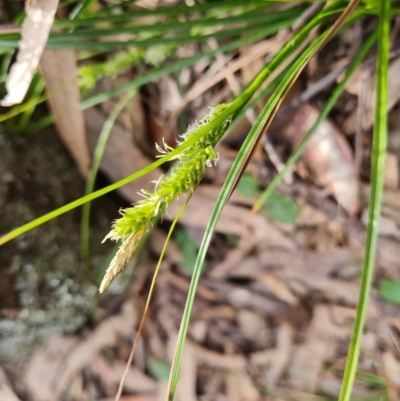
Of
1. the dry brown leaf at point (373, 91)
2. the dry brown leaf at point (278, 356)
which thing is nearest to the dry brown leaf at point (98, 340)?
the dry brown leaf at point (278, 356)

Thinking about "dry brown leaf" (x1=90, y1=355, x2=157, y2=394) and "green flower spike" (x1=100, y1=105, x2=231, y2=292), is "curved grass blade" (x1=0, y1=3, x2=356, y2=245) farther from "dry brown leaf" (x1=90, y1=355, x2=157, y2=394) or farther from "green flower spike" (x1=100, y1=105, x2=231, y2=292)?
"dry brown leaf" (x1=90, y1=355, x2=157, y2=394)

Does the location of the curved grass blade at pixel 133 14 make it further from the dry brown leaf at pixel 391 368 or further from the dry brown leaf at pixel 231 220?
the dry brown leaf at pixel 391 368

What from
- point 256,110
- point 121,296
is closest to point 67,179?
point 121,296

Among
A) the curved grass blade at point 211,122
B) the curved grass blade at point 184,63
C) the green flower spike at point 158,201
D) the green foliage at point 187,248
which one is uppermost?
the curved grass blade at point 184,63

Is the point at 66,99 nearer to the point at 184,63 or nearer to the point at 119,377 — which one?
the point at 184,63

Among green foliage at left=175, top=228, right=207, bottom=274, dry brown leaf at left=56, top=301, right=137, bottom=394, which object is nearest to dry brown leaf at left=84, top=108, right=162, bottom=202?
green foliage at left=175, top=228, right=207, bottom=274

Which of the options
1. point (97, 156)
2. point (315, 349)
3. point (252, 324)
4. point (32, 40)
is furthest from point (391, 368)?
point (32, 40)
